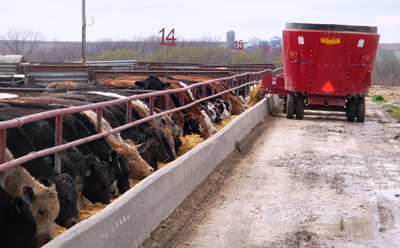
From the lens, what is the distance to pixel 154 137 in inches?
422

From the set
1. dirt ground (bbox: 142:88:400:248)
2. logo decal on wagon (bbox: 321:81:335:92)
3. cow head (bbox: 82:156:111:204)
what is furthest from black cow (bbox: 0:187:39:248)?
logo decal on wagon (bbox: 321:81:335:92)

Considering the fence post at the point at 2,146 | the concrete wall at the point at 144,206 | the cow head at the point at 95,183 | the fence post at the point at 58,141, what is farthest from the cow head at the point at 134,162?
the fence post at the point at 2,146

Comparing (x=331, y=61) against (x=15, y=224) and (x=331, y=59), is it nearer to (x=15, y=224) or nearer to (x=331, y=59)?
(x=331, y=59)

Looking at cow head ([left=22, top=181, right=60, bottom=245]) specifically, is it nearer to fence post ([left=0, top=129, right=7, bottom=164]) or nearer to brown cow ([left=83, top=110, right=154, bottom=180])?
fence post ([left=0, top=129, right=7, bottom=164])

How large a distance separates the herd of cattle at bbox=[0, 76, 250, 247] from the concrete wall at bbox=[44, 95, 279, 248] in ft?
1.53

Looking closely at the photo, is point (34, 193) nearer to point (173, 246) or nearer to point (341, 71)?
point (173, 246)

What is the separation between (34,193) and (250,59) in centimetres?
8036

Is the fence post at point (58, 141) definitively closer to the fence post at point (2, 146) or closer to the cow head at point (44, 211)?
the cow head at point (44, 211)

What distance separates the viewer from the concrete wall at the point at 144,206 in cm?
545

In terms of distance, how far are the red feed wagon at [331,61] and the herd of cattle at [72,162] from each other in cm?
739

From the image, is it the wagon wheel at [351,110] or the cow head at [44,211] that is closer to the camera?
the cow head at [44,211]

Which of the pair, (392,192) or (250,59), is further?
(250,59)

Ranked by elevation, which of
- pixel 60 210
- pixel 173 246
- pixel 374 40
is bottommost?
pixel 173 246

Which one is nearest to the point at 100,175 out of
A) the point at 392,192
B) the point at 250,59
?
the point at 392,192
